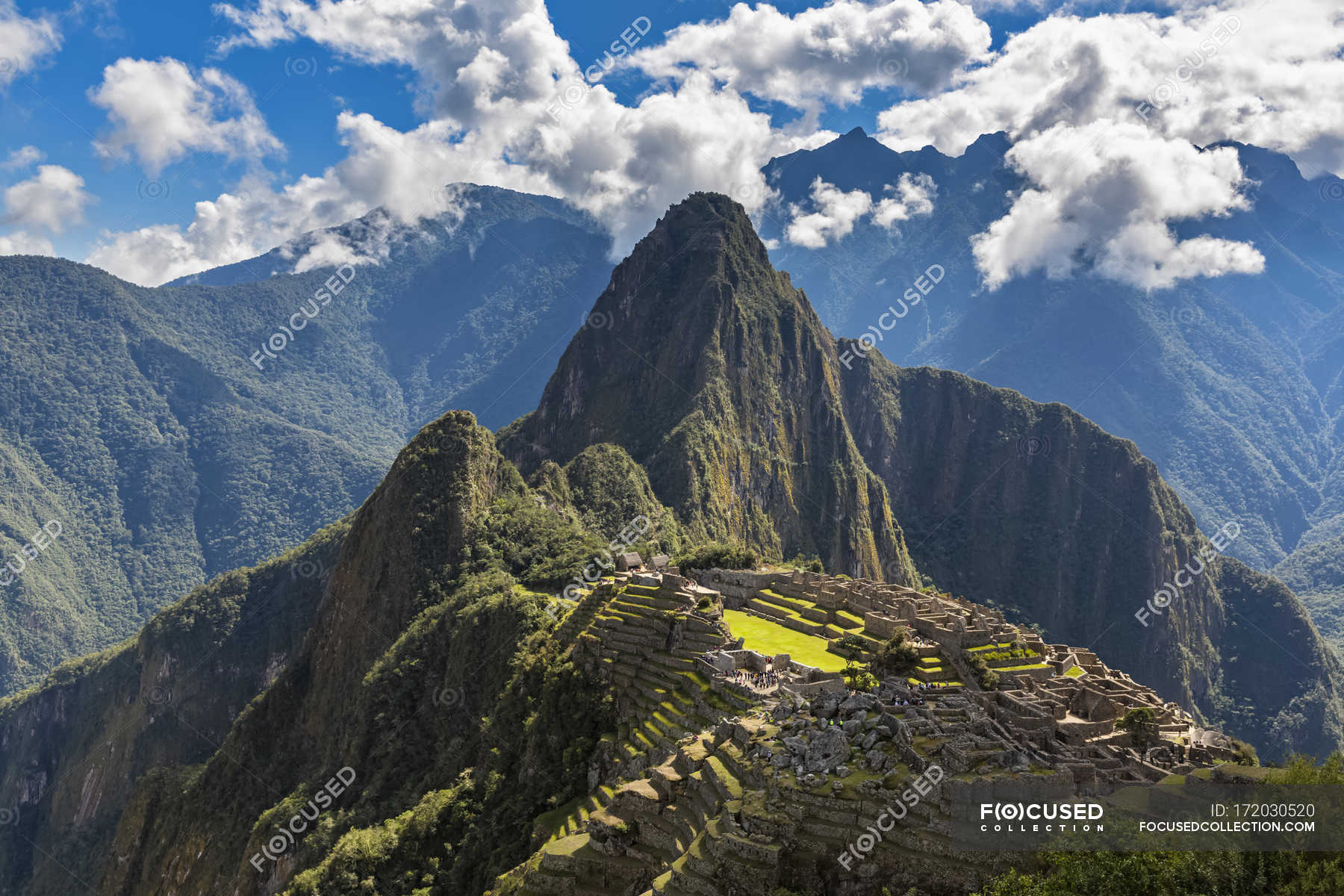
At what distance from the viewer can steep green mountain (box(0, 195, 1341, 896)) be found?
44.4 metres

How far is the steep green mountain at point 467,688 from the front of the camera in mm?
44406

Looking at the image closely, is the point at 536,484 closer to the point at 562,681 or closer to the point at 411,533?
the point at 411,533

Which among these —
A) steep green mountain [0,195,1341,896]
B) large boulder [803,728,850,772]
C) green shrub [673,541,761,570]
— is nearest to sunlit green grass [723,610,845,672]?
steep green mountain [0,195,1341,896]

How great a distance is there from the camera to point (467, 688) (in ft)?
233

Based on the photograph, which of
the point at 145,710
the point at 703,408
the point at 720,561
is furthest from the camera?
the point at 703,408


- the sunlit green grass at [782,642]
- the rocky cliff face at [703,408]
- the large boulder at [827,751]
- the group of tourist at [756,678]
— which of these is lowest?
the large boulder at [827,751]

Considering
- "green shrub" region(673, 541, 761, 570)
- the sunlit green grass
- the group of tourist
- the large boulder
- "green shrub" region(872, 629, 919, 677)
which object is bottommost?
the large boulder

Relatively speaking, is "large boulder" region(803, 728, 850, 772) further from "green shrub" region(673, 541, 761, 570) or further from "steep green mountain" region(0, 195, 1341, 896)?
"green shrub" region(673, 541, 761, 570)

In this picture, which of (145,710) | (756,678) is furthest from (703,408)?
(756,678)

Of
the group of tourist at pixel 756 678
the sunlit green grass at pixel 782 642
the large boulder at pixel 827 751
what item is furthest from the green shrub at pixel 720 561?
the large boulder at pixel 827 751

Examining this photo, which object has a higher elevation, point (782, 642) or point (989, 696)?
point (782, 642)

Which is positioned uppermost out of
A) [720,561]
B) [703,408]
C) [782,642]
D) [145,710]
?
[703,408]

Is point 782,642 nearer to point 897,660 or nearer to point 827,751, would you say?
point 897,660

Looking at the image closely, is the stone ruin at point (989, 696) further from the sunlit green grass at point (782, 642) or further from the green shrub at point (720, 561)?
the green shrub at point (720, 561)
